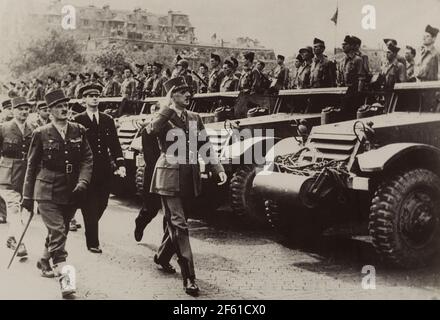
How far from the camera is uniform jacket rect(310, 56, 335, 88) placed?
1004cm

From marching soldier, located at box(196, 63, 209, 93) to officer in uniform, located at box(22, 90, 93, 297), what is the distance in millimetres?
7965

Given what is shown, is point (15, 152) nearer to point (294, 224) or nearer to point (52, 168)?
point (52, 168)

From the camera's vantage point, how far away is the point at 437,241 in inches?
238

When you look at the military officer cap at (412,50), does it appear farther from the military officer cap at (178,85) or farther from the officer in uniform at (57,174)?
the officer in uniform at (57,174)

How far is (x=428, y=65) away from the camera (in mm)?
8008

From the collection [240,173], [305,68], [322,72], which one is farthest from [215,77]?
[240,173]

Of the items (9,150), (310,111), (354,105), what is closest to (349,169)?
(354,105)

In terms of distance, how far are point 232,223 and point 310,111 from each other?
73.6 inches

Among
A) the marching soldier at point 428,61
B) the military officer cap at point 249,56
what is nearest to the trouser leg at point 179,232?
the marching soldier at point 428,61

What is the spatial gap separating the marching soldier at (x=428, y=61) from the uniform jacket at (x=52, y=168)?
434 centimetres

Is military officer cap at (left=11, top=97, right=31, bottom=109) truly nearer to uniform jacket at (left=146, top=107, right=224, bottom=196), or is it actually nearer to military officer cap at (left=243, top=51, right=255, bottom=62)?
uniform jacket at (left=146, top=107, right=224, bottom=196)

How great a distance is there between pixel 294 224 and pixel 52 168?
2.77m

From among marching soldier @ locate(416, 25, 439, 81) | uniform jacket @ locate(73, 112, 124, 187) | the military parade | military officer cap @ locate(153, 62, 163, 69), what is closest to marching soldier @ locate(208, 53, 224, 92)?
military officer cap @ locate(153, 62, 163, 69)
